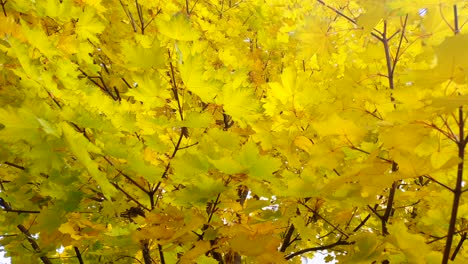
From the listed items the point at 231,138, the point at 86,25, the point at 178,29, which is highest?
the point at 86,25

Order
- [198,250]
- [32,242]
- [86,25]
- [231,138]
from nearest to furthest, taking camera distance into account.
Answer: [198,250]
[231,138]
[86,25]
[32,242]

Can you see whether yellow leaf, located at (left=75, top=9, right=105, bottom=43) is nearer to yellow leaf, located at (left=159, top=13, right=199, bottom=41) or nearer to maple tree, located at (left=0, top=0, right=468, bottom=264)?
maple tree, located at (left=0, top=0, right=468, bottom=264)

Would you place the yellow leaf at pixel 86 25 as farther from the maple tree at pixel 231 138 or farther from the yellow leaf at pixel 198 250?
the yellow leaf at pixel 198 250

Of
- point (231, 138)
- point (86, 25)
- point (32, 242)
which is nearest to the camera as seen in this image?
point (231, 138)

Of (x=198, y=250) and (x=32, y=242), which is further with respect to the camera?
(x=32, y=242)

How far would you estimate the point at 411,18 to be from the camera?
47.6 inches

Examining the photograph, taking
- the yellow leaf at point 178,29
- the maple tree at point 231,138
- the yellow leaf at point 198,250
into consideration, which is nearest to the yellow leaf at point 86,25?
the maple tree at point 231,138

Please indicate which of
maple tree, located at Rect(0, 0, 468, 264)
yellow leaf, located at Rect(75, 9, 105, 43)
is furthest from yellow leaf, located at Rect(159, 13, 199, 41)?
yellow leaf, located at Rect(75, 9, 105, 43)

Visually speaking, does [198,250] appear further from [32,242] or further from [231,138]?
[32,242]

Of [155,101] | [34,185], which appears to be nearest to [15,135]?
[155,101]

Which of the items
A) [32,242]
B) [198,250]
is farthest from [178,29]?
[32,242]

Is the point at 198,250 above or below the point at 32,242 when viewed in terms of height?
below

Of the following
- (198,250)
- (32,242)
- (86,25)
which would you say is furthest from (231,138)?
(32,242)

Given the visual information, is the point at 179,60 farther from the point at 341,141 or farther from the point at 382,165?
the point at 382,165
